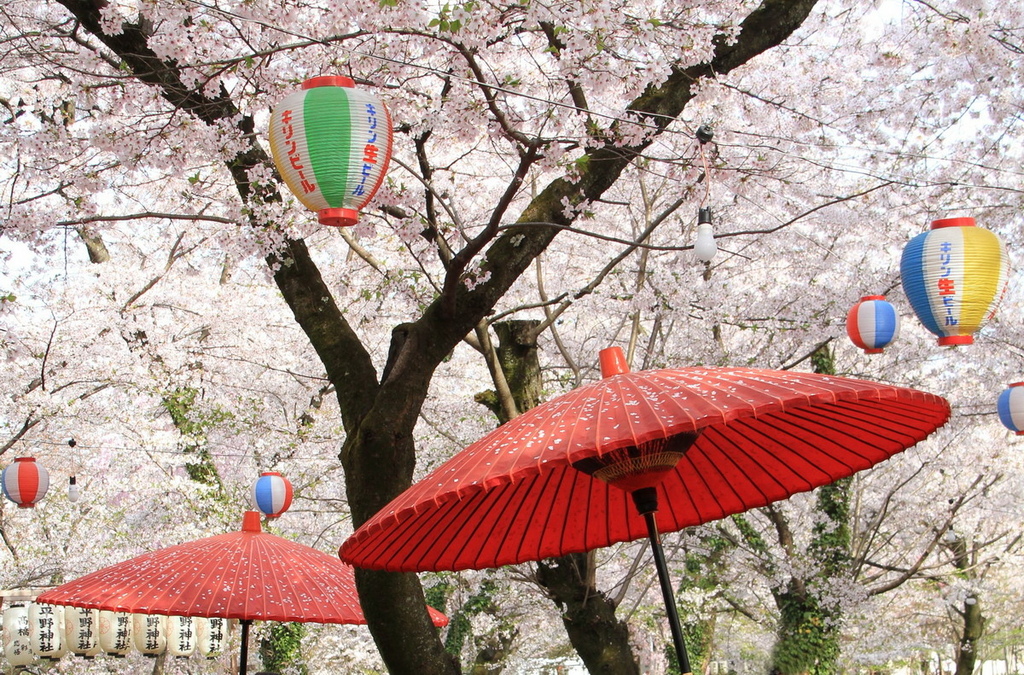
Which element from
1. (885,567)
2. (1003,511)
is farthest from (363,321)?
(1003,511)

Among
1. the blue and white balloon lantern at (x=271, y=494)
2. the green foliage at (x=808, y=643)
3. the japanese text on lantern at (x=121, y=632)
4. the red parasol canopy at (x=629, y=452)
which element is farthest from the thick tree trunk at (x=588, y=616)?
the green foliage at (x=808, y=643)

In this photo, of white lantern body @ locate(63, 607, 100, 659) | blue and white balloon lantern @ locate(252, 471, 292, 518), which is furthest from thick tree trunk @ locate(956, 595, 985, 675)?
white lantern body @ locate(63, 607, 100, 659)

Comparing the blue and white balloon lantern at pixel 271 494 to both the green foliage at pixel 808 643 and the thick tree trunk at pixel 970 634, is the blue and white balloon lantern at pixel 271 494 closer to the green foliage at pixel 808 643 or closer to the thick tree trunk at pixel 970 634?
the green foliage at pixel 808 643

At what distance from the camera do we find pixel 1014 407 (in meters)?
8.23

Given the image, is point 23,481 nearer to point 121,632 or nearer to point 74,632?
point 74,632

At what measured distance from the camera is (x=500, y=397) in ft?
24.5

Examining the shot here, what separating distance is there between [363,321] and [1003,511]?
11.4 meters

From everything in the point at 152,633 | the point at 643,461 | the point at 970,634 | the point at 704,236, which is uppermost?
the point at 704,236

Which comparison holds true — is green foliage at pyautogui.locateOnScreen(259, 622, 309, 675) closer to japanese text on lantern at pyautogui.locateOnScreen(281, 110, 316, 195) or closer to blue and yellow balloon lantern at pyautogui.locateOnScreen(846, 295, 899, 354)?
blue and yellow balloon lantern at pyautogui.locateOnScreen(846, 295, 899, 354)

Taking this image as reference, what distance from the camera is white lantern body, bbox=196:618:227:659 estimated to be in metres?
9.40

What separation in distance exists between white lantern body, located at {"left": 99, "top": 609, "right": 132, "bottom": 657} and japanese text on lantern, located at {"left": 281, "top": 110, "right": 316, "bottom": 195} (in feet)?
21.8

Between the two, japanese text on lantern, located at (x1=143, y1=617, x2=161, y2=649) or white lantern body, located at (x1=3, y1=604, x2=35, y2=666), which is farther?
japanese text on lantern, located at (x1=143, y1=617, x2=161, y2=649)

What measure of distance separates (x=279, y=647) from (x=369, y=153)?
1073 centimetres

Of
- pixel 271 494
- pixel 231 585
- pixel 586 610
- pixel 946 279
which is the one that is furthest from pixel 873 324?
pixel 271 494
